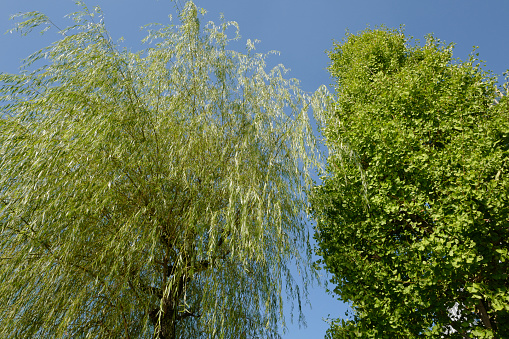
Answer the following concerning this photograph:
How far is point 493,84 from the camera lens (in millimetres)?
9289

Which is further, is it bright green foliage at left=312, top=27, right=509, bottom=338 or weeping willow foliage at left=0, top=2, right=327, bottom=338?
bright green foliage at left=312, top=27, right=509, bottom=338

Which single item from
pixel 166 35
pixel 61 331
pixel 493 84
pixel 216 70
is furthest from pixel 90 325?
pixel 493 84

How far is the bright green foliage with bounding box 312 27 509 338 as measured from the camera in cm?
648

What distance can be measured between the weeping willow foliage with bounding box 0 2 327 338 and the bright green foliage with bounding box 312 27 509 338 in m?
1.60

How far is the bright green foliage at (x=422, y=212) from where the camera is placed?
648 cm

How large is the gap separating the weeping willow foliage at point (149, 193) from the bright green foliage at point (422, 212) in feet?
5.24

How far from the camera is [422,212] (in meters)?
7.58

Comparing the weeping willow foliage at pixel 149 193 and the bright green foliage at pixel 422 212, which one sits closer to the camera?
the weeping willow foliage at pixel 149 193

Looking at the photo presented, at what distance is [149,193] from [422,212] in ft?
18.6

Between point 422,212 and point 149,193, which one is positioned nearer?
point 149,193

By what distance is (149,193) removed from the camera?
6.31 meters

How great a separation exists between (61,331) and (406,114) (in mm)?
8718

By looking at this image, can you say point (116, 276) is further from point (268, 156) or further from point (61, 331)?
point (268, 156)

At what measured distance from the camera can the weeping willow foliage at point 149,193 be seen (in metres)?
5.26
